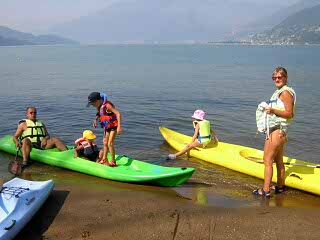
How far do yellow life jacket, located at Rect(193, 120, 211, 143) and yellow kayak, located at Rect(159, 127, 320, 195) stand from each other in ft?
0.93

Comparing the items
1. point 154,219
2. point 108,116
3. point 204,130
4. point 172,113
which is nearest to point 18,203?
point 154,219

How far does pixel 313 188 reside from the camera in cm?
802

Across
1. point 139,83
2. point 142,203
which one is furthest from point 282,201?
point 139,83

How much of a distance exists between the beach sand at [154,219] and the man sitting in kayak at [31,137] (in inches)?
121

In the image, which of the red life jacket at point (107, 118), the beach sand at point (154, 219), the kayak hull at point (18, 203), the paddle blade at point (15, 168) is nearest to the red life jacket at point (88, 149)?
the red life jacket at point (107, 118)

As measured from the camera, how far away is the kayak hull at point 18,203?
18.8ft

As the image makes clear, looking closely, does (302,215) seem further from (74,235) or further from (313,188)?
(74,235)

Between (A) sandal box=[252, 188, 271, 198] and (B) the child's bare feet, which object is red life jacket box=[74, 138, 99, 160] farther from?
(A) sandal box=[252, 188, 271, 198]

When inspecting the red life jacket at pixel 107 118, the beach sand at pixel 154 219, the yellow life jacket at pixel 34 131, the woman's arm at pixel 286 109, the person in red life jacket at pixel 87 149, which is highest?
the woman's arm at pixel 286 109

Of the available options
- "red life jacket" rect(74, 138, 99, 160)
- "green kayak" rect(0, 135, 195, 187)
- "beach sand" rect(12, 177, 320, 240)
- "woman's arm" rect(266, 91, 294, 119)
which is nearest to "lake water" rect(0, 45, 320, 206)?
"green kayak" rect(0, 135, 195, 187)

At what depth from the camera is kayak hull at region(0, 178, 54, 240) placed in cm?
572

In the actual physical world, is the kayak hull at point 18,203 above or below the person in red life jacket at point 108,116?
below

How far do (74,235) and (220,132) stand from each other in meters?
9.62

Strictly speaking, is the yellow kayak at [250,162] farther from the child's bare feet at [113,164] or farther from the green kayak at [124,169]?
the child's bare feet at [113,164]
